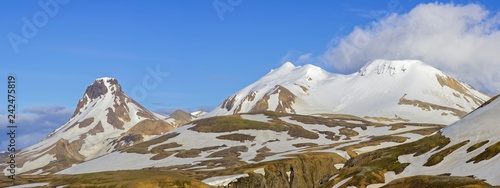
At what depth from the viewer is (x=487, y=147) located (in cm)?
8544

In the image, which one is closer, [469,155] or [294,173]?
[469,155]

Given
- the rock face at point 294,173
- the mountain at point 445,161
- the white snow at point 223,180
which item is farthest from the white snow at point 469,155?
the white snow at point 223,180

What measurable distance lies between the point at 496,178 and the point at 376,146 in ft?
434

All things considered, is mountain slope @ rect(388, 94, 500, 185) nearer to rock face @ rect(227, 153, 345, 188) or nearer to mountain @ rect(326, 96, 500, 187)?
mountain @ rect(326, 96, 500, 187)

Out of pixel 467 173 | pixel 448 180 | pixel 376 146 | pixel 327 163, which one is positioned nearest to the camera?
pixel 448 180

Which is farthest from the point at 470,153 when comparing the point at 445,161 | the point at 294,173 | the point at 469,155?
the point at 294,173

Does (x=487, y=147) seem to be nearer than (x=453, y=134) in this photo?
Yes

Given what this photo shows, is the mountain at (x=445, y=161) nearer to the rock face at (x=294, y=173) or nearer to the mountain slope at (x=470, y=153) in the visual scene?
the mountain slope at (x=470, y=153)

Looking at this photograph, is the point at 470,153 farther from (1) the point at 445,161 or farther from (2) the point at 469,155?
(1) the point at 445,161

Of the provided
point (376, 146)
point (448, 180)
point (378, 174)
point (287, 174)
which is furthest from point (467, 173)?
point (376, 146)

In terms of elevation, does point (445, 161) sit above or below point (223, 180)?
below

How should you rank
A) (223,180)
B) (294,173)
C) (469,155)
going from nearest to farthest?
(469,155)
(223,180)
(294,173)

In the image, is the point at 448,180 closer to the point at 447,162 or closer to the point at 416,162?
the point at 447,162

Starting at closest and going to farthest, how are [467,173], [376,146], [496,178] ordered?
[496,178], [467,173], [376,146]
